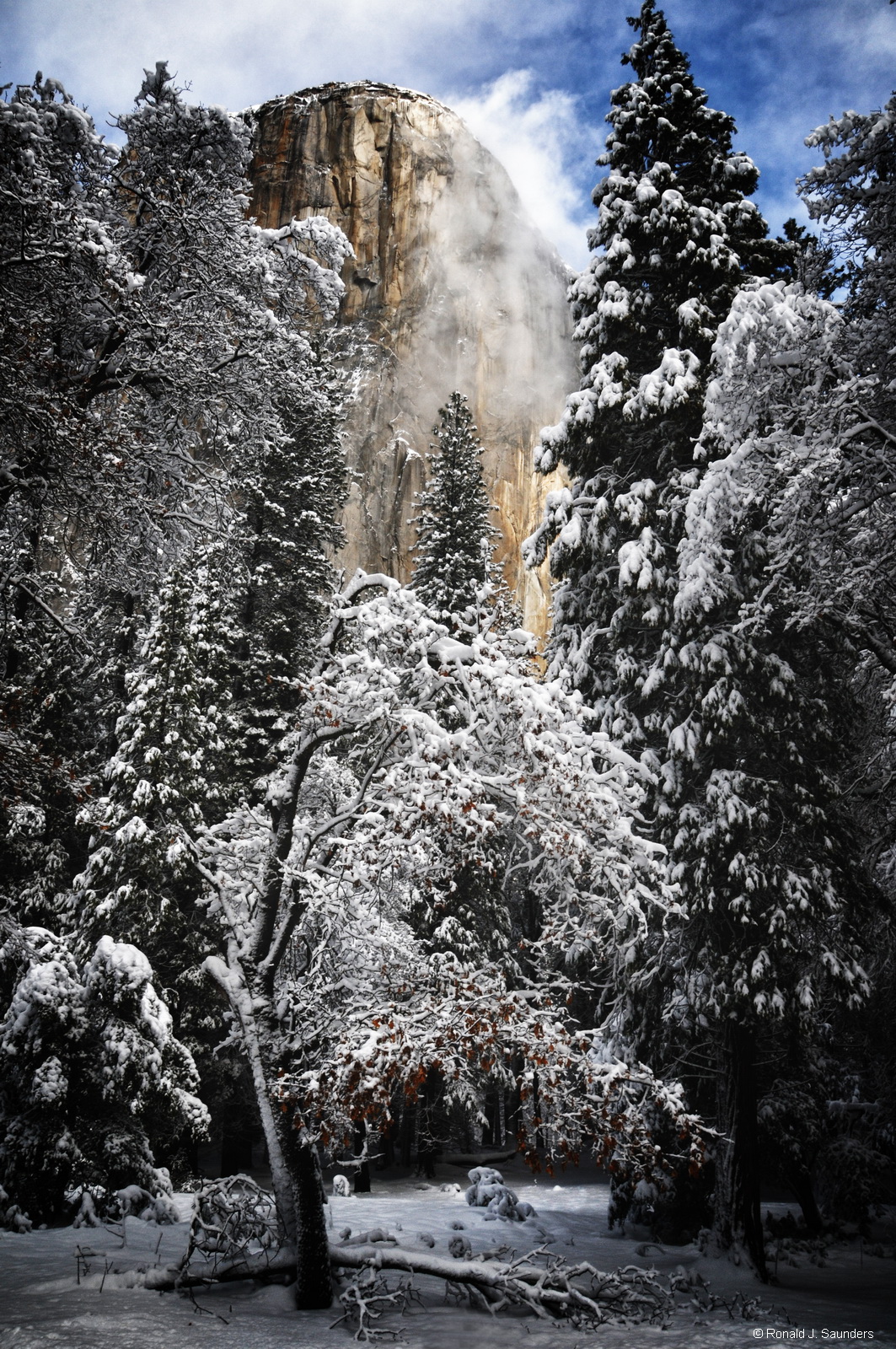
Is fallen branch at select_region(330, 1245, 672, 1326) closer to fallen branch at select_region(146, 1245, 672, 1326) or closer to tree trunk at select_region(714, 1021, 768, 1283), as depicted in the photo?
fallen branch at select_region(146, 1245, 672, 1326)

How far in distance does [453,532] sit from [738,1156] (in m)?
15.8

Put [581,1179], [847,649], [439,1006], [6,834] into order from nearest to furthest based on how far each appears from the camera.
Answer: [439,1006] < [847,649] < [6,834] < [581,1179]

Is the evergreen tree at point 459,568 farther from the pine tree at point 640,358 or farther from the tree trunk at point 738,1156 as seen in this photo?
the tree trunk at point 738,1156

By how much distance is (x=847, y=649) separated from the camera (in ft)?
32.6

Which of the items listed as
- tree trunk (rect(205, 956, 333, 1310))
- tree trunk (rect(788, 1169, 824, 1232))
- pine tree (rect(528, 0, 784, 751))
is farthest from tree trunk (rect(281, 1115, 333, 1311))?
tree trunk (rect(788, 1169, 824, 1232))

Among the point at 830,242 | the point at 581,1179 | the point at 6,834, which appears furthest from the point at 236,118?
the point at 581,1179

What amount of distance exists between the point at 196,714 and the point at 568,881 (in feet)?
34.5

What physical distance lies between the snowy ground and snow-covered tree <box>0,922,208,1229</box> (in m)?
0.53

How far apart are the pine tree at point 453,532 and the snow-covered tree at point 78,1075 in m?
12.0

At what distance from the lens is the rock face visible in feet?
174

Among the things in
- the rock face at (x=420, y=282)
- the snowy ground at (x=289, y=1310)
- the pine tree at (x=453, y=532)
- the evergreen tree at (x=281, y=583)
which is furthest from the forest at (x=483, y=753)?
the rock face at (x=420, y=282)

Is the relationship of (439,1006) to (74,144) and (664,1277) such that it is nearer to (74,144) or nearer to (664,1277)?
(664,1277)

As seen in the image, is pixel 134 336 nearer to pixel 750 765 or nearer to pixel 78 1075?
pixel 750 765

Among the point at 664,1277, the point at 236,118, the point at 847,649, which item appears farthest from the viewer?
the point at 847,649
